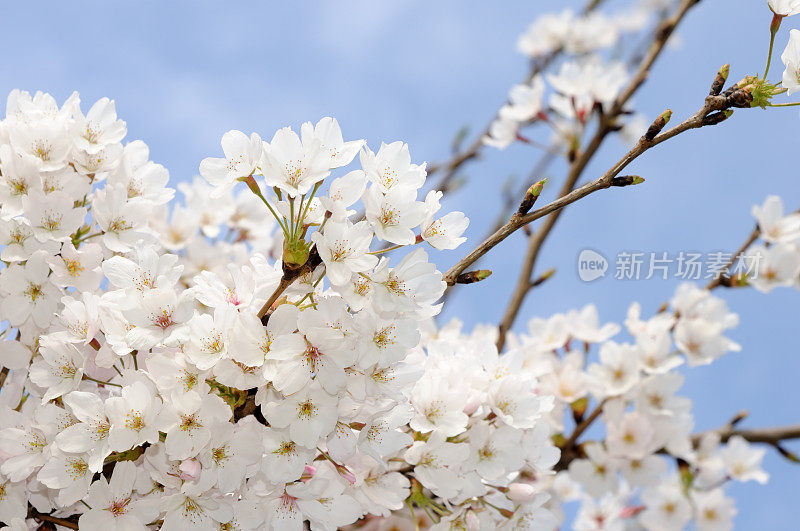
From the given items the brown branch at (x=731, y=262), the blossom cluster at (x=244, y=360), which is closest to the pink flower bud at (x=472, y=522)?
the blossom cluster at (x=244, y=360)

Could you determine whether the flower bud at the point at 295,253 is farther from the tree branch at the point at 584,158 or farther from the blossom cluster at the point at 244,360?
the tree branch at the point at 584,158

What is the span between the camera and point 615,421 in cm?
245

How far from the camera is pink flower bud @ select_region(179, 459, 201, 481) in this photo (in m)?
1.20

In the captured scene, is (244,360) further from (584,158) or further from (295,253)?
(584,158)

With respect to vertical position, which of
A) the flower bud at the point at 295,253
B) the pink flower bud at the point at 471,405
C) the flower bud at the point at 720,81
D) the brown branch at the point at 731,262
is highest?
the brown branch at the point at 731,262

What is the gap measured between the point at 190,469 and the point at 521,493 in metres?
0.77

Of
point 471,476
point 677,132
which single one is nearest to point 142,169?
point 471,476

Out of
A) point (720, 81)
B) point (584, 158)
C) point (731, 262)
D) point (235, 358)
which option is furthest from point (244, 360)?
point (731, 262)

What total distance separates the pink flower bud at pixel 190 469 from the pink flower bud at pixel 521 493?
2.43 feet

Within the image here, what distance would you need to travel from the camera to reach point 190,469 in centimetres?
120

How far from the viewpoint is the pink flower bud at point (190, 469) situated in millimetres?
1199

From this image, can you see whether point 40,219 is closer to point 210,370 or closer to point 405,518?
point 210,370

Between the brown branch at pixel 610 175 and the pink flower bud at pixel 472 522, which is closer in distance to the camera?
the brown branch at pixel 610 175

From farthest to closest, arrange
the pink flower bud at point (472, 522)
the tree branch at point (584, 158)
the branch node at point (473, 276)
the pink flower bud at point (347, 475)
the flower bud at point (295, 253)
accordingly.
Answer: the tree branch at point (584, 158) < the pink flower bud at point (472, 522) < the pink flower bud at point (347, 475) < the branch node at point (473, 276) < the flower bud at point (295, 253)
